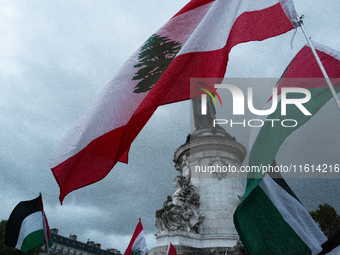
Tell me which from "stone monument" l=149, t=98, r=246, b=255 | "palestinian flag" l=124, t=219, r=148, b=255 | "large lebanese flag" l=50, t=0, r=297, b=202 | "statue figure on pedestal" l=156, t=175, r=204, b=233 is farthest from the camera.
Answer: "statue figure on pedestal" l=156, t=175, r=204, b=233

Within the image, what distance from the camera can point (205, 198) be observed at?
1711cm

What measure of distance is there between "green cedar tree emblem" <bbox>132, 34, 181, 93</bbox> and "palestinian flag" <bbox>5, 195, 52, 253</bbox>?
763 cm

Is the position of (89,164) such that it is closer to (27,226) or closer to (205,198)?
(27,226)

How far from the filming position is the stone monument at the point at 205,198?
15367mm

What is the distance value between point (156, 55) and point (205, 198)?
12.1 m

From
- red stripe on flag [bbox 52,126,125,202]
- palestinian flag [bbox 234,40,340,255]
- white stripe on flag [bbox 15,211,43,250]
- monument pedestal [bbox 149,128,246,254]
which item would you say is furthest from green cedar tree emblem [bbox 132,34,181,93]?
monument pedestal [bbox 149,128,246,254]

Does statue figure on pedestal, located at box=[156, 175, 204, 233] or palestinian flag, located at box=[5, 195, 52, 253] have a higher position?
statue figure on pedestal, located at box=[156, 175, 204, 233]

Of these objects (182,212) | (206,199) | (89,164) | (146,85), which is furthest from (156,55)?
(206,199)

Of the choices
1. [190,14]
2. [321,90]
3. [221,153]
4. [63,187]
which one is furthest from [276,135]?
→ [221,153]

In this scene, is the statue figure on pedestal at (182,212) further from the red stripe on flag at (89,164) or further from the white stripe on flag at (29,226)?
the red stripe on flag at (89,164)

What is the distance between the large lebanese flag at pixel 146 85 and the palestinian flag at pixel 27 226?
6864 mm

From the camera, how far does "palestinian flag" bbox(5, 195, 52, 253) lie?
11.2m

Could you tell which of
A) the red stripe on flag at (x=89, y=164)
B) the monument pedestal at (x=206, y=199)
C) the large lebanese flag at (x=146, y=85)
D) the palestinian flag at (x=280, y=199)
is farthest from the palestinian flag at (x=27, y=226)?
the palestinian flag at (x=280, y=199)

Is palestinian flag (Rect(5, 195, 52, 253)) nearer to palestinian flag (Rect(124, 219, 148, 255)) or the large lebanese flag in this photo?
palestinian flag (Rect(124, 219, 148, 255))
